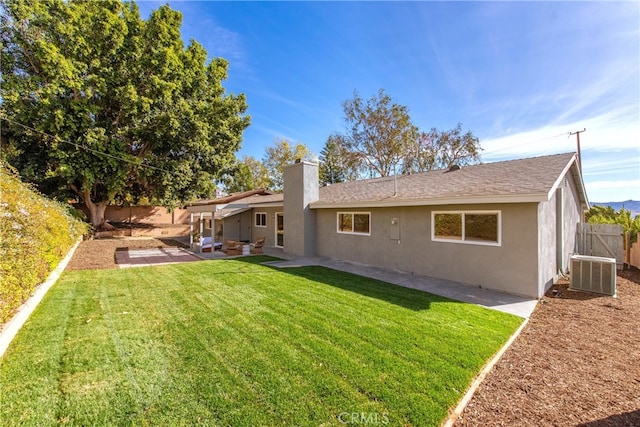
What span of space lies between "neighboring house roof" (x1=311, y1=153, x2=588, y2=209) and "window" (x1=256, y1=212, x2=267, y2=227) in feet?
18.0

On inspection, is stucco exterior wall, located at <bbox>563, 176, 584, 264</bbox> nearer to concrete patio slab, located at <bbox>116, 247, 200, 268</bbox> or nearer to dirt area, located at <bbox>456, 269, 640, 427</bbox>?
dirt area, located at <bbox>456, 269, 640, 427</bbox>

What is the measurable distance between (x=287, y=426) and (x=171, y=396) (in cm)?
145

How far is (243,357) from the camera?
417cm

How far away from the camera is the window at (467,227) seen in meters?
8.04

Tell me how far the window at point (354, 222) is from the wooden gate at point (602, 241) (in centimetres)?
907

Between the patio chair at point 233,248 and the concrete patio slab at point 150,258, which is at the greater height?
the patio chair at point 233,248

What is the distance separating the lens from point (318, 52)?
49.2 ft

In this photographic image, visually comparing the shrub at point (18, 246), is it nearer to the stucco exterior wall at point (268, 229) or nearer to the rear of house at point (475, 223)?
the rear of house at point (475, 223)

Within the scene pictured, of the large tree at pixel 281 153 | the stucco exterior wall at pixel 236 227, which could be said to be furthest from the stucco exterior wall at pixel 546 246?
the large tree at pixel 281 153

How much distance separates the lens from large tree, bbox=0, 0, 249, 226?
56.5 ft

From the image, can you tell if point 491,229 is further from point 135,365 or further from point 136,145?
point 136,145

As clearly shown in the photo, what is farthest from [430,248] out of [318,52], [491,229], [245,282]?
[318,52]

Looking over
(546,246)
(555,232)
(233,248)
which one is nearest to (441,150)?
(555,232)

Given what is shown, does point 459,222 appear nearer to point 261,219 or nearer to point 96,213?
point 261,219
